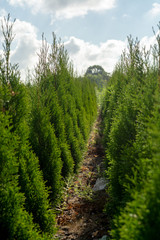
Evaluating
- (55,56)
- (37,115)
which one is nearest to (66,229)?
(37,115)

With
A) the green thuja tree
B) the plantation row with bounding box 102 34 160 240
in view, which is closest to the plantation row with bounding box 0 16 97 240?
the green thuja tree

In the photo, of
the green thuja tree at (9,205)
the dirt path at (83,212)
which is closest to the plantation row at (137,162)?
the dirt path at (83,212)

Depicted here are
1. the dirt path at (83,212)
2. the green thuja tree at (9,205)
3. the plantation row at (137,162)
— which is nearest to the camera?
the plantation row at (137,162)

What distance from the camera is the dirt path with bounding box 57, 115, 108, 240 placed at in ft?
16.8

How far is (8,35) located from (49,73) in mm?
3481

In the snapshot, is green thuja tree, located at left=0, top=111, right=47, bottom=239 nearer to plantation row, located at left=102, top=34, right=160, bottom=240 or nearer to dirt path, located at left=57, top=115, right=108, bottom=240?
plantation row, located at left=102, top=34, right=160, bottom=240

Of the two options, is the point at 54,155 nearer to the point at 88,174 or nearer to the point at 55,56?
the point at 88,174

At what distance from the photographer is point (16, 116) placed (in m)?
4.79

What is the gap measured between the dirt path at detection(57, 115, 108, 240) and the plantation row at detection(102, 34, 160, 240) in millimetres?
634

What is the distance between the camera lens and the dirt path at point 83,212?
512 cm

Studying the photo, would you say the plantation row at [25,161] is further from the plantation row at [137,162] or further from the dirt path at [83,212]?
the plantation row at [137,162]

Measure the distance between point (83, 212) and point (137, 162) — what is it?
2.91 metres

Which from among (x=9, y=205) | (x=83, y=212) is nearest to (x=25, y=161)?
(x=9, y=205)

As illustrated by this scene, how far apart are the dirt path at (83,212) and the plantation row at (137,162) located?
0.63 metres
